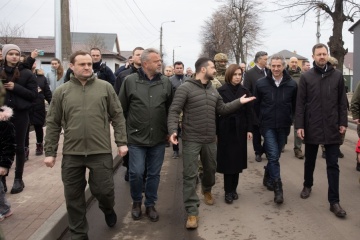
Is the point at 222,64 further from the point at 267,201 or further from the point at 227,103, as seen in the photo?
the point at 267,201

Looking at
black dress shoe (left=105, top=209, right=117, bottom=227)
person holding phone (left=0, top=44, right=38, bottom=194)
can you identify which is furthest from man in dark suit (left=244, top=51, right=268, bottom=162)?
person holding phone (left=0, top=44, right=38, bottom=194)

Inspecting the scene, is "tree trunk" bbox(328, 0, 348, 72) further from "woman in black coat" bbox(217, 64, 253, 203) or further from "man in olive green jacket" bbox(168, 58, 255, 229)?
"man in olive green jacket" bbox(168, 58, 255, 229)

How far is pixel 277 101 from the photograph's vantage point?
17.7 feet

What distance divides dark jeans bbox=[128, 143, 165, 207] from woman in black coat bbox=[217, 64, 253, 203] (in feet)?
A: 3.11

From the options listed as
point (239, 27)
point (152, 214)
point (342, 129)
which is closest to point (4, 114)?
point (152, 214)

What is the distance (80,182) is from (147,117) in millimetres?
1095

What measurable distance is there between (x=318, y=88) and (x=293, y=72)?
3.98 meters

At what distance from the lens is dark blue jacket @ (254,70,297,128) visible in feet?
17.6

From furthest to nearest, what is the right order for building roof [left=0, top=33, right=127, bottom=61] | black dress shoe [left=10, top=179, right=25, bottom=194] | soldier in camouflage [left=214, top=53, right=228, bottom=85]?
building roof [left=0, top=33, right=127, bottom=61] < soldier in camouflage [left=214, top=53, right=228, bottom=85] < black dress shoe [left=10, top=179, right=25, bottom=194]

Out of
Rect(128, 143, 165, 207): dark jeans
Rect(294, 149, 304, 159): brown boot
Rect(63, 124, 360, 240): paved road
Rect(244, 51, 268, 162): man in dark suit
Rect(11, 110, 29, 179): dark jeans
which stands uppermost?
Rect(244, 51, 268, 162): man in dark suit

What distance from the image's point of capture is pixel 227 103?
504 centimetres

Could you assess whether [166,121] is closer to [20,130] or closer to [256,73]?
[20,130]

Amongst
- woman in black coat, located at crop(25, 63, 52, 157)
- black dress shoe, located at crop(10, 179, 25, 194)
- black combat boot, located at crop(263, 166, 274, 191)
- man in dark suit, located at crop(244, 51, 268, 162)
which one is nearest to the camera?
black dress shoe, located at crop(10, 179, 25, 194)

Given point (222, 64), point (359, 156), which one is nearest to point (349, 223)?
point (359, 156)
